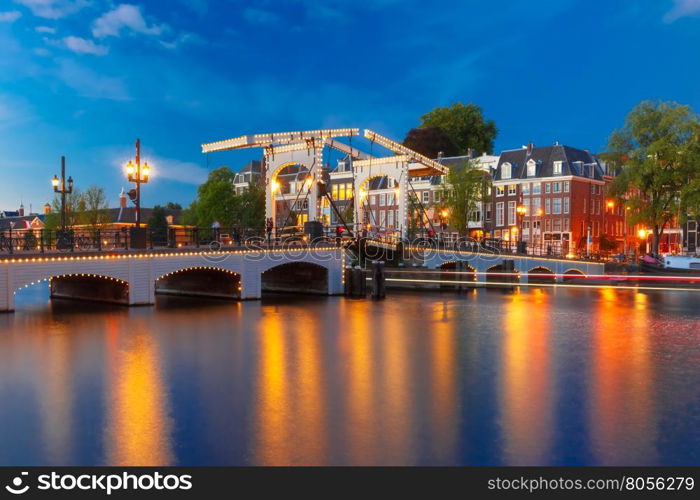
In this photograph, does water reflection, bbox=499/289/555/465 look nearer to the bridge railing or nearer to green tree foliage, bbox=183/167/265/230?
the bridge railing

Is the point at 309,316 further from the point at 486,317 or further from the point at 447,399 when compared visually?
the point at 447,399

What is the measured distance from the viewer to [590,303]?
29.7 meters

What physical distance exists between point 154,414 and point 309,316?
44.7 ft

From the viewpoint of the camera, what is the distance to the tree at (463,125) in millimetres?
78750

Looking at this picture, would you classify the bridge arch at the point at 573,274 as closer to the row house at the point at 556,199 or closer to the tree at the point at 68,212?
the row house at the point at 556,199

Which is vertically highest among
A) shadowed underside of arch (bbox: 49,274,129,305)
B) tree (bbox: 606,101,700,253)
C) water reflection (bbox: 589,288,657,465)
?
tree (bbox: 606,101,700,253)

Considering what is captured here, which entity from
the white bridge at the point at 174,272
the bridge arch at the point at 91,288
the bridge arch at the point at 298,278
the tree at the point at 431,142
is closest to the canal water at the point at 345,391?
the white bridge at the point at 174,272

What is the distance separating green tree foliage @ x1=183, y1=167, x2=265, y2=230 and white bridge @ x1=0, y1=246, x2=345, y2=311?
101 feet

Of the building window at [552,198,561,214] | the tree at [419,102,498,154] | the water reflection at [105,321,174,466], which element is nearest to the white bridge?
the water reflection at [105,321,174,466]

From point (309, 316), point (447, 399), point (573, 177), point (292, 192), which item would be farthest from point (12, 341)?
point (292, 192)

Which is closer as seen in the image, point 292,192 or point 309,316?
point 309,316

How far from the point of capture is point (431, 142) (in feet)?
241

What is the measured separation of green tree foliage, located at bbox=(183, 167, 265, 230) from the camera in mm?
66438

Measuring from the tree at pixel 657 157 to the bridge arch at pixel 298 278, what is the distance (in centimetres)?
3139
